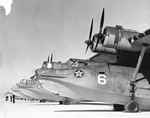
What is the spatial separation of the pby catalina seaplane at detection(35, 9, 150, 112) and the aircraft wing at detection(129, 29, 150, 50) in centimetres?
6

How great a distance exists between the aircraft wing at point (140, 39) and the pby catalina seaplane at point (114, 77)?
0.06m

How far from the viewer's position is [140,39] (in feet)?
41.8

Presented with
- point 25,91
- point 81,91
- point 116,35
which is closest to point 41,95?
point 25,91

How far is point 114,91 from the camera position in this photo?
1412 cm

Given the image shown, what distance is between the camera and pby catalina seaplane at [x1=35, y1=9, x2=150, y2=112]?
44.2 feet

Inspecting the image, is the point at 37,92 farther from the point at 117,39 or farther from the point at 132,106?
the point at 117,39

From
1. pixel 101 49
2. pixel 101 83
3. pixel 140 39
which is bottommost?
pixel 101 83

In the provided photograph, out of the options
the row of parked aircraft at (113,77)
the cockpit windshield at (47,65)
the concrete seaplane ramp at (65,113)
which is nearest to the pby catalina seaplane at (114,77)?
the row of parked aircraft at (113,77)

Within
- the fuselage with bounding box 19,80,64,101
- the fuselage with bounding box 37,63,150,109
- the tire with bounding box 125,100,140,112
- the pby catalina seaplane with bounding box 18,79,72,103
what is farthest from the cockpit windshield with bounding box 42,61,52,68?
the tire with bounding box 125,100,140,112

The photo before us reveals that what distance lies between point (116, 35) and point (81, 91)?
12.9ft

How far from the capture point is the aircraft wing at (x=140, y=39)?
40.2 ft

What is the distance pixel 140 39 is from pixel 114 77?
119 inches

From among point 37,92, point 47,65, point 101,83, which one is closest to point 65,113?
point 101,83

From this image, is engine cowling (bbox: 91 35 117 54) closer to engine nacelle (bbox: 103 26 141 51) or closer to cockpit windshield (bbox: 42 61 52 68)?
engine nacelle (bbox: 103 26 141 51)
